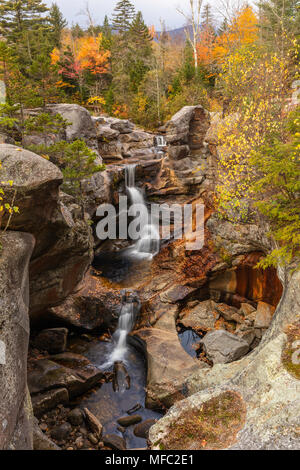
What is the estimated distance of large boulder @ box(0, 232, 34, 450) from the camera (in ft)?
16.1

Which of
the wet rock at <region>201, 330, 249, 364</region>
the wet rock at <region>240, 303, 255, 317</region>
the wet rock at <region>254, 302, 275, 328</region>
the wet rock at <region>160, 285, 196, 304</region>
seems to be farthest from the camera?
the wet rock at <region>160, 285, 196, 304</region>

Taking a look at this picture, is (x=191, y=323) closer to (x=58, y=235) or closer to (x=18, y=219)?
(x=58, y=235)

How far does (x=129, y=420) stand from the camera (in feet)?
30.1

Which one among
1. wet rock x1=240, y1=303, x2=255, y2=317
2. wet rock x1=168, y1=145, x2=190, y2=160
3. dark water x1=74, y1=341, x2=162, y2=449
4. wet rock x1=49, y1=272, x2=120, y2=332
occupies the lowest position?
dark water x1=74, y1=341, x2=162, y2=449

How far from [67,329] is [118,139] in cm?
1835

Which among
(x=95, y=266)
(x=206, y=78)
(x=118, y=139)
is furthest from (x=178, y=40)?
(x=95, y=266)

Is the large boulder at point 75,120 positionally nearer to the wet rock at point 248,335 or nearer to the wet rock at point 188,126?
the wet rock at point 188,126

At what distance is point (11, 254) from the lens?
20.3 feet

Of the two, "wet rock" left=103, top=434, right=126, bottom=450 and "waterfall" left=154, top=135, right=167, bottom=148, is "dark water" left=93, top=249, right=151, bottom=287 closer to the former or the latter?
"wet rock" left=103, top=434, right=126, bottom=450

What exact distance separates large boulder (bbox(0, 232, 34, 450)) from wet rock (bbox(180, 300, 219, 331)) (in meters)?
9.06

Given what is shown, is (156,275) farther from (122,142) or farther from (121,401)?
(122,142)

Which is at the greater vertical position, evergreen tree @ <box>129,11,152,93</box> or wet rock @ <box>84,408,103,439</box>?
evergreen tree @ <box>129,11,152,93</box>

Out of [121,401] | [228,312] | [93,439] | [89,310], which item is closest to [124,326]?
[89,310]

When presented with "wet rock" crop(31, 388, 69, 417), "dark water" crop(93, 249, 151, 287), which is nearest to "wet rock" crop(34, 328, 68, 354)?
"wet rock" crop(31, 388, 69, 417)
